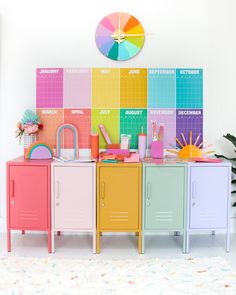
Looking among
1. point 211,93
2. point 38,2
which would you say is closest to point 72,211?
point 211,93

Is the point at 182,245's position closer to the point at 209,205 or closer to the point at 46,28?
the point at 209,205

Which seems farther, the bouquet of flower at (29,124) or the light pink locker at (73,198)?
the bouquet of flower at (29,124)

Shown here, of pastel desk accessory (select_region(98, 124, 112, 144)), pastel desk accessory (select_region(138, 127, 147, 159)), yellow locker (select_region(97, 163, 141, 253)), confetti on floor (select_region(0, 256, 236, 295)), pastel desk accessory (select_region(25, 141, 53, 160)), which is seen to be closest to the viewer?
confetti on floor (select_region(0, 256, 236, 295))

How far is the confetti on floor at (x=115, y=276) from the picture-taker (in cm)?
264

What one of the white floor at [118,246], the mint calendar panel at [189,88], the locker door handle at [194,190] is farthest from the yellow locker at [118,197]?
the mint calendar panel at [189,88]

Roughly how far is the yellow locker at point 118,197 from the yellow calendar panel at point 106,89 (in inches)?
27.2

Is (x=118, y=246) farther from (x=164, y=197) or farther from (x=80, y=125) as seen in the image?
(x=80, y=125)

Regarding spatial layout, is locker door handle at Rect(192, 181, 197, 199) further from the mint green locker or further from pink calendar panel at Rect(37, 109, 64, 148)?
pink calendar panel at Rect(37, 109, 64, 148)

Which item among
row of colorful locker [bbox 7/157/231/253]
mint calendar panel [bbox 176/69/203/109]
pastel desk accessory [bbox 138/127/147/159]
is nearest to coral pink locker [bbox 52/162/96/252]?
row of colorful locker [bbox 7/157/231/253]

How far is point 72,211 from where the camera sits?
10.9 ft

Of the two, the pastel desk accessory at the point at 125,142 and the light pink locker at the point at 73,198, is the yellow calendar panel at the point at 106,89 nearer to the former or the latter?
the pastel desk accessory at the point at 125,142

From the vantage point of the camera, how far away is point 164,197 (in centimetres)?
333

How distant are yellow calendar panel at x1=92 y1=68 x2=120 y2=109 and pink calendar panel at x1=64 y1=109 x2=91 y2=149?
0.13m

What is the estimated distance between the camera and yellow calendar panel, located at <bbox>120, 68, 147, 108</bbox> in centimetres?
373
